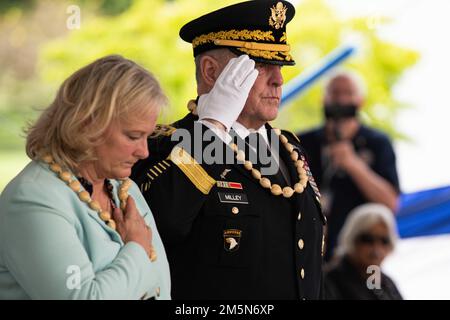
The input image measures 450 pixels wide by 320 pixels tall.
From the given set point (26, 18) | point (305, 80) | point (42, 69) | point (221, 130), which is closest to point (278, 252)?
point (221, 130)

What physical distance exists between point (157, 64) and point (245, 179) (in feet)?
27.1

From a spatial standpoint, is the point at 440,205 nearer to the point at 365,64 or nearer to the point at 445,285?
the point at 445,285

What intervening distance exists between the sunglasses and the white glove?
250 cm

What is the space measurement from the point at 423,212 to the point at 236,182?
5607 mm

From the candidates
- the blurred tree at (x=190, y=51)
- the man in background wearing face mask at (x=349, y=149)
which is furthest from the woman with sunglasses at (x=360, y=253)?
the blurred tree at (x=190, y=51)

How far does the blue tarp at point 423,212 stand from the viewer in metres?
8.35

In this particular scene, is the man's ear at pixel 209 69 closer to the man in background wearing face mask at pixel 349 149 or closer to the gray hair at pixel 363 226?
the gray hair at pixel 363 226

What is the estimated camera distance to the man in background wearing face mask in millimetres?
6715

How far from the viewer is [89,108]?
2.47 metres

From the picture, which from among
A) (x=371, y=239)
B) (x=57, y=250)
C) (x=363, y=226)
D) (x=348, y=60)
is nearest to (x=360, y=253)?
(x=371, y=239)

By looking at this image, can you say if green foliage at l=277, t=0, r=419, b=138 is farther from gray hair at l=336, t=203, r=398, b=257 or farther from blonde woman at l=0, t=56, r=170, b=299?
blonde woman at l=0, t=56, r=170, b=299

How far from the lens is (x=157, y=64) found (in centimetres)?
1120

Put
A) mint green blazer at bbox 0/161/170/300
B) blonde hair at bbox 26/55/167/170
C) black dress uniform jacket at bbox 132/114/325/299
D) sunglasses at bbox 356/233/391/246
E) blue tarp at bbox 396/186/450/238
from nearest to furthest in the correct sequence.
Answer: mint green blazer at bbox 0/161/170/300
blonde hair at bbox 26/55/167/170
black dress uniform jacket at bbox 132/114/325/299
sunglasses at bbox 356/233/391/246
blue tarp at bbox 396/186/450/238

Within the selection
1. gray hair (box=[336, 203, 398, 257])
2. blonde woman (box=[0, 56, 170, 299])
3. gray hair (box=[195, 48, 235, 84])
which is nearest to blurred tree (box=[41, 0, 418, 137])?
gray hair (box=[336, 203, 398, 257])
